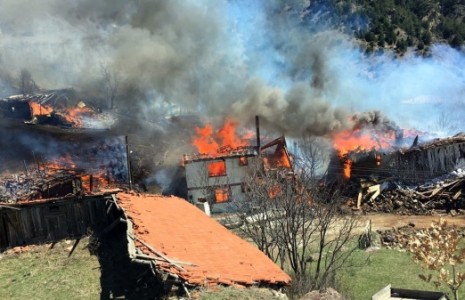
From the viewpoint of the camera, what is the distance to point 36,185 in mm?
32844

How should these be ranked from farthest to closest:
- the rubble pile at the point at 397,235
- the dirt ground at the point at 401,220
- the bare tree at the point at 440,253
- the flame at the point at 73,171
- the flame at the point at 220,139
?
the flame at the point at 220,139, the flame at the point at 73,171, the dirt ground at the point at 401,220, the rubble pile at the point at 397,235, the bare tree at the point at 440,253

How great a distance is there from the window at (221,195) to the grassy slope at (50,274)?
795 inches

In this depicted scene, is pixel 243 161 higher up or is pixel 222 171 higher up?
pixel 243 161

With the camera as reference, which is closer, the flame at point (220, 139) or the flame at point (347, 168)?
the flame at point (347, 168)

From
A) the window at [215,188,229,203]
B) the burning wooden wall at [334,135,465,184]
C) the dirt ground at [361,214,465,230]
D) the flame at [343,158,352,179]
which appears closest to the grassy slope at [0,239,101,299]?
the dirt ground at [361,214,465,230]

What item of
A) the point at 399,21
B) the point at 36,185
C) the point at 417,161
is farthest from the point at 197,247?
the point at 399,21

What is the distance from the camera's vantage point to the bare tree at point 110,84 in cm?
4910

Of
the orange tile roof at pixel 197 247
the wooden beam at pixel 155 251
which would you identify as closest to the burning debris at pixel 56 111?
the orange tile roof at pixel 197 247

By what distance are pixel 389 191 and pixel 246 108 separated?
15.3 metres

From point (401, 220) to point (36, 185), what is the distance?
24.4m

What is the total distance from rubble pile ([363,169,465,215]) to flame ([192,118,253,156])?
44.3 ft

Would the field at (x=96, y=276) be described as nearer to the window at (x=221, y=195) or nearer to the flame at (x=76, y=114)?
the window at (x=221, y=195)

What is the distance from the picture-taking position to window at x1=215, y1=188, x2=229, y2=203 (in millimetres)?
38438

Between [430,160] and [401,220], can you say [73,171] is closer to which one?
[401,220]
